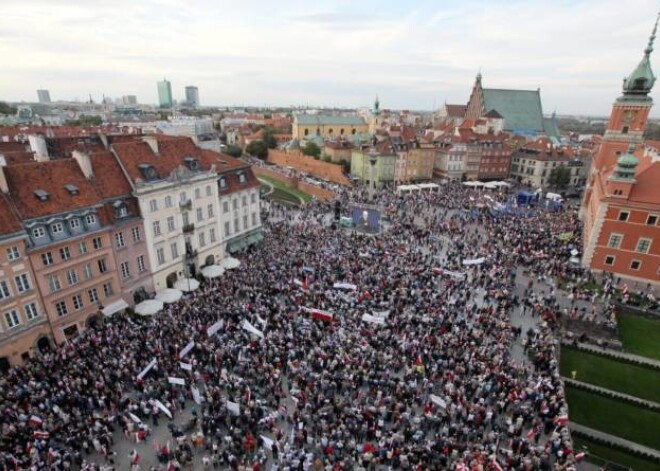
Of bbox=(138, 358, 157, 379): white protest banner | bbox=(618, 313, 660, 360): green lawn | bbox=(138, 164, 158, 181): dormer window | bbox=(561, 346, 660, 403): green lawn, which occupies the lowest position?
bbox=(561, 346, 660, 403): green lawn

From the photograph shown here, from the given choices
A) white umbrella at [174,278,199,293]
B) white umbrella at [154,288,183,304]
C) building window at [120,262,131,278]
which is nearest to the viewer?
white umbrella at [154,288,183,304]

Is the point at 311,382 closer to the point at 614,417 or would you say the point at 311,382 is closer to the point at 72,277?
the point at 614,417

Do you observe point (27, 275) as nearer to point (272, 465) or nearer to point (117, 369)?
point (117, 369)

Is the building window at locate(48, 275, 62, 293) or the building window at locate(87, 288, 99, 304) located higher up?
the building window at locate(48, 275, 62, 293)

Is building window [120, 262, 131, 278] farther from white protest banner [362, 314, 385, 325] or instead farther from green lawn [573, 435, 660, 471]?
green lawn [573, 435, 660, 471]

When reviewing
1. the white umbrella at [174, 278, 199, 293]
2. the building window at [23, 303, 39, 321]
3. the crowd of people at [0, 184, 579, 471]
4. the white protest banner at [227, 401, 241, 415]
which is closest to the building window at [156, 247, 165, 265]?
the white umbrella at [174, 278, 199, 293]

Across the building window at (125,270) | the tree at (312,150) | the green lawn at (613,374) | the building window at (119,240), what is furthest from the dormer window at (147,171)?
the tree at (312,150)

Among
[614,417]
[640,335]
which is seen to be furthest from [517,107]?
[614,417]

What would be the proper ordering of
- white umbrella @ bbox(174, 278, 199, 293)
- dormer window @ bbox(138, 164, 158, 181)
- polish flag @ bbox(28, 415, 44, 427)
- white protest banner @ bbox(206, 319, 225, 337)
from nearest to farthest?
polish flag @ bbox(28, 415, 44, 427), white protest banner @ bbox(206, 319, 225, 337), dormer window @ bbox(138, 164, 158, 181), white umbrella @ bbox(174, 278, 199, 293)
